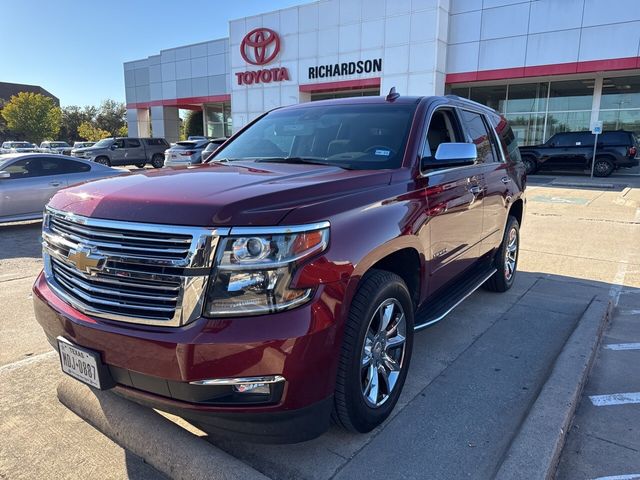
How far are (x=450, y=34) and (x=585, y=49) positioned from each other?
20.6 ft

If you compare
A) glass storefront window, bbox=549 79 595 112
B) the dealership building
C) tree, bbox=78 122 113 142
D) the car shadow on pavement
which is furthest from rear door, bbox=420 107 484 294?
tree, bbox=78 122 113 142

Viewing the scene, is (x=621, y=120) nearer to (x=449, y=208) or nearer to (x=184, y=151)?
(x=184, y=151)

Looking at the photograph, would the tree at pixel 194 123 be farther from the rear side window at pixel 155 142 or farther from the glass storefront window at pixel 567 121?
the glass storefront window at pixel 567 121

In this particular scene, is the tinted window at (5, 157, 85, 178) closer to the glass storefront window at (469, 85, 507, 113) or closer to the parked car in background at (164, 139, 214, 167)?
the parked car in background at (164, 139, 214, 167)

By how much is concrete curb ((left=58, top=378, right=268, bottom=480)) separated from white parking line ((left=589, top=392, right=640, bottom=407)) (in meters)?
2.35

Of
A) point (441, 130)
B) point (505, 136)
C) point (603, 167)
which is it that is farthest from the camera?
point (603, 167)

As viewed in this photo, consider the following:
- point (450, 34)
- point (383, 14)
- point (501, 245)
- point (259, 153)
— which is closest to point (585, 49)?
point (450, 34)

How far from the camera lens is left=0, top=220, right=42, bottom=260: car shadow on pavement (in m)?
7.41

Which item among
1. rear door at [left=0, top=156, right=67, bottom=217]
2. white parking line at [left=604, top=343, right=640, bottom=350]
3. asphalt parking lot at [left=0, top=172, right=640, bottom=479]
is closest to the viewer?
asphalt parking lot at [left=0, top=172, right=640, bottom=479]

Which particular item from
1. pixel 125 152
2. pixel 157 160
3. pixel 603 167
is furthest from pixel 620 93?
pixel 125 152

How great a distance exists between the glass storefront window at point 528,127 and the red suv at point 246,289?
2526 cm

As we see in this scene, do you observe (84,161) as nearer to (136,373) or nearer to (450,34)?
(136,373)

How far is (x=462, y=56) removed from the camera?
24.2m

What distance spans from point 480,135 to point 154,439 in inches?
152
